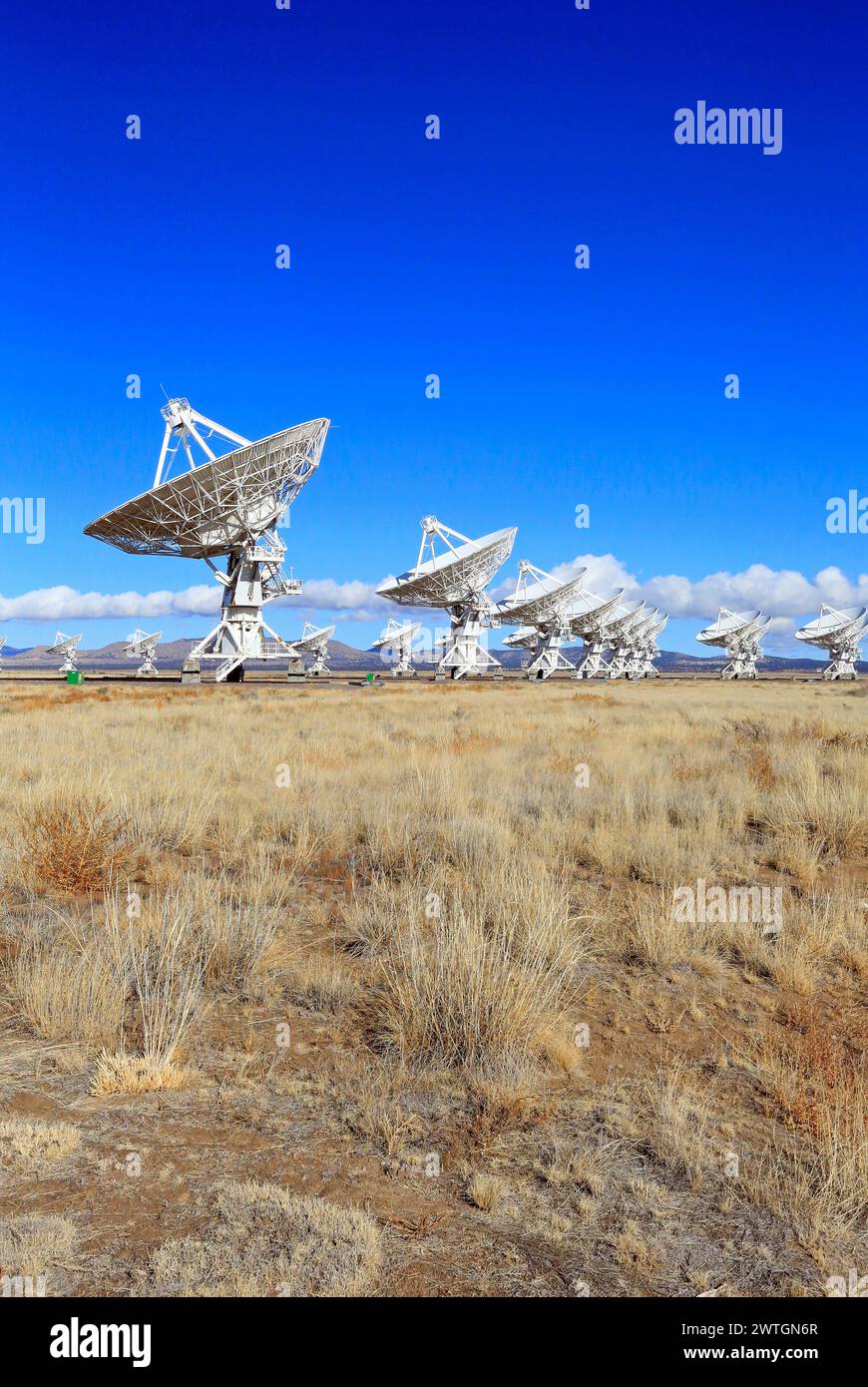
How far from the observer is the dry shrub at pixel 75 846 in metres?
6.16

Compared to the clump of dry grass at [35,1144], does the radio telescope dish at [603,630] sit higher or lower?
higher

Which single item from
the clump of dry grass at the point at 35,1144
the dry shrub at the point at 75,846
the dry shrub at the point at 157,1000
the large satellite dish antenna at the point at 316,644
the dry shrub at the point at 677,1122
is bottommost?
the dry shrub at the point at 677,1122

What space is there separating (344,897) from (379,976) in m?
1.57

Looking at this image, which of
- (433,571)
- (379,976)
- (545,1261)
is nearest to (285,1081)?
(379,976)

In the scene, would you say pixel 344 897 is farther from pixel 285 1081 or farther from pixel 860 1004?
pixel 860 1004

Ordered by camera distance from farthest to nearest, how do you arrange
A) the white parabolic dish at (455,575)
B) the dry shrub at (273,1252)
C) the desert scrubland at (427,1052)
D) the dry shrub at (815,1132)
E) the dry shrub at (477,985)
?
1. the white parabolic dish at (455,575)
2. the dry shrub at (477,985)
3. the dry shrub at (815,1132)
4. the desert scrubland at (427,1052)
5. the dry shrub at (273,1252)

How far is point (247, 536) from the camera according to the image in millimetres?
43781

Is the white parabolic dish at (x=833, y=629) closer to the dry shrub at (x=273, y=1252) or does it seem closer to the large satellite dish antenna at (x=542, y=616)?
the large satellite dish antenna at (x=542, y=616)

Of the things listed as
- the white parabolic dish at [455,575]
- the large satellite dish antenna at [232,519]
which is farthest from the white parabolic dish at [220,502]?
the white parabolic dish at [455,575]

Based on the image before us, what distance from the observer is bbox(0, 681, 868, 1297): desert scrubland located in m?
2.39

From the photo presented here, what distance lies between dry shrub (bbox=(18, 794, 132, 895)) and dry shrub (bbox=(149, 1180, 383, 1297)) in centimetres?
412

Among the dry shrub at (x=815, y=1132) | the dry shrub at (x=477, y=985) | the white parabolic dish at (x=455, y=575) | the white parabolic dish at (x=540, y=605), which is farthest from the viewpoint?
the white parabolic dish at (x=540, y=605)

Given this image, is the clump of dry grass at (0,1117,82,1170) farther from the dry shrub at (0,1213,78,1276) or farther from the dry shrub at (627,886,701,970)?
the dry shrub at (627,886,701,970)

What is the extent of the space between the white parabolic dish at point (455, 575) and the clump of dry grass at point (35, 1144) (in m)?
53.9
